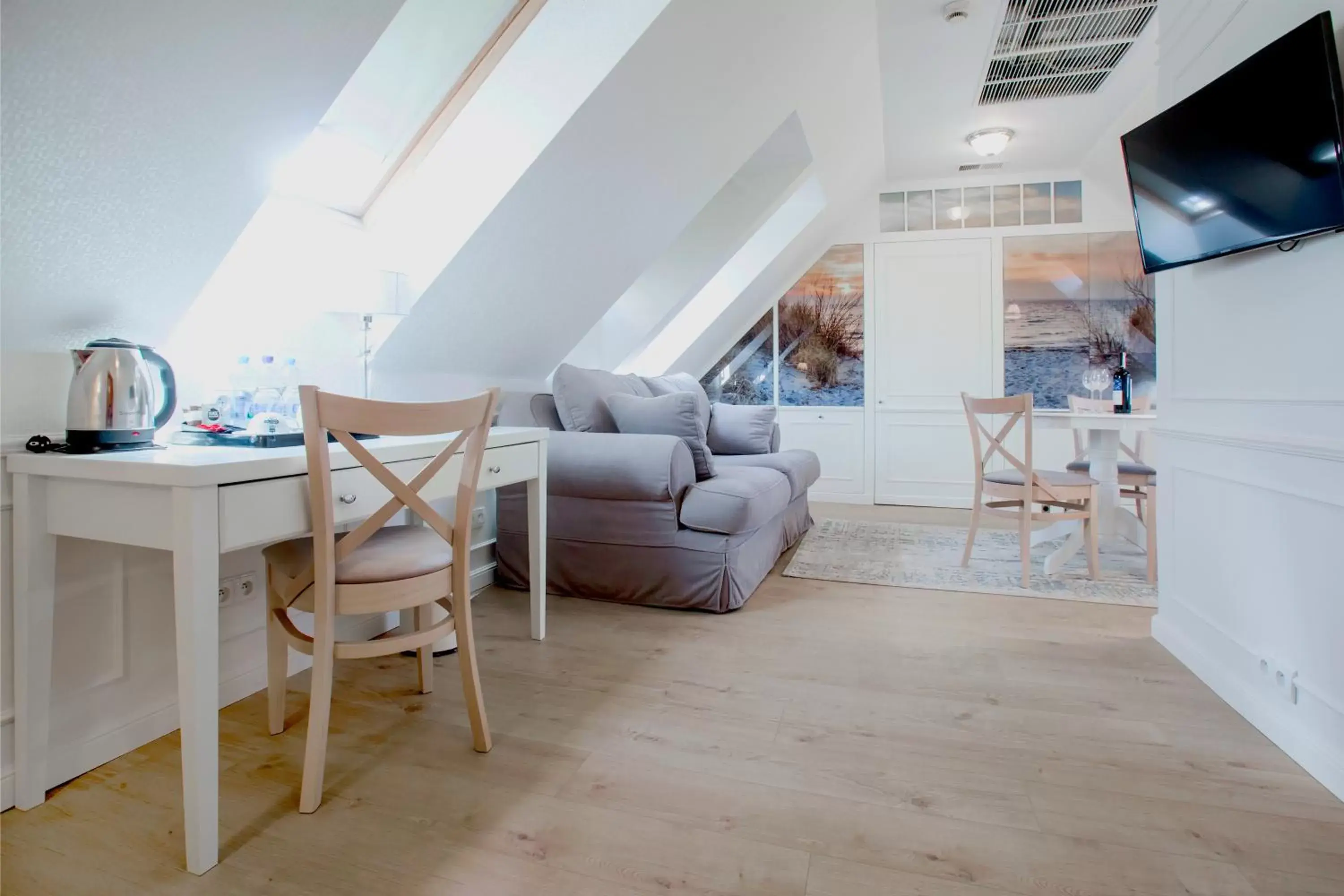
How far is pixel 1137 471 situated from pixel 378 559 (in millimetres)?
3699

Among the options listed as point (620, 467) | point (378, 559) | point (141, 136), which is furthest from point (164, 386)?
point (620, 467)

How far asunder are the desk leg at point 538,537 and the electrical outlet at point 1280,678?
210cm

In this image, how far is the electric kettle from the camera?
1.42 meters

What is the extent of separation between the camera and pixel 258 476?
1.32 metres

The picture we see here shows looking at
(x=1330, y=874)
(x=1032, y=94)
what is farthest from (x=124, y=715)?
(x=1032, y=94)

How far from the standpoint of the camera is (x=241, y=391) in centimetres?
186

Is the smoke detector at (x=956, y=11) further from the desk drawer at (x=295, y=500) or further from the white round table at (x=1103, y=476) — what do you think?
the desk drawer at (x=295, y=500)

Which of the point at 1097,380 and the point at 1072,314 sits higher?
the point at 1072,314

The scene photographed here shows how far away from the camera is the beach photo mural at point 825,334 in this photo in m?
5.49

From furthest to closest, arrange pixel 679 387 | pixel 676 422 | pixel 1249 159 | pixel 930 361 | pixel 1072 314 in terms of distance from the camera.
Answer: pixel 930 361 < pixel 1072 314 < pixel 679 387 < pixel 676 422 < pixel 1249 159

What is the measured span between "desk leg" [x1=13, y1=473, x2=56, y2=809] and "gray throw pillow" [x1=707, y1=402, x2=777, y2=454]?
315cm

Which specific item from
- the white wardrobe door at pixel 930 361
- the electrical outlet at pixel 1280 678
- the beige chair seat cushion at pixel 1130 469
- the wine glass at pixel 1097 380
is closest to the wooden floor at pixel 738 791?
the electrical outlet at pixel 1280 678

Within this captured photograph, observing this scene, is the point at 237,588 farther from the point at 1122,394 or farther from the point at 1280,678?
the point at 1122,394

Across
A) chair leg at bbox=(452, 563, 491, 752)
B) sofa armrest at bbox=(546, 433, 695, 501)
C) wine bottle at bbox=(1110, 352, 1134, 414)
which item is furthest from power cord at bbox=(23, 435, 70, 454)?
wine bottle at bbox=(1110, 352, 1134, 414)
